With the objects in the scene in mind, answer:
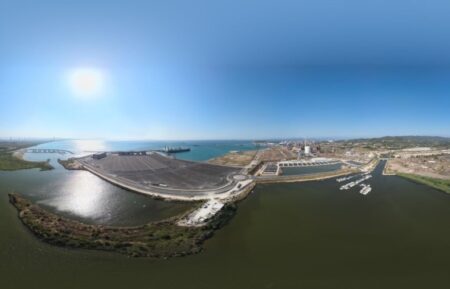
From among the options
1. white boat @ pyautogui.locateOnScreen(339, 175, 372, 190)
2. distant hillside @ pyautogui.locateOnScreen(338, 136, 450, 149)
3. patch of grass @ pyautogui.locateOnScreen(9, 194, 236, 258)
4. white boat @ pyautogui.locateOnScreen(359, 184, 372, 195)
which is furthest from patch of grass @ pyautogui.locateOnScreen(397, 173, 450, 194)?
distant hillside @ pyautogui.locateOnScreen(338, 136, 450, 149)

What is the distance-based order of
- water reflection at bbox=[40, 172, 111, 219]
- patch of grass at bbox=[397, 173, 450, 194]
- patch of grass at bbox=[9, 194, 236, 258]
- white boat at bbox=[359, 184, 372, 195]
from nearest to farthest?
1. patch of grass at bbox=[9, 194, 236, 258]
2. water reflection at bbox=[40, 172, 111, 219]
3. white boat at bbox=[359, 184, 372, 195]
4. patch of grass at bbox=[397, 173, 450, 194]

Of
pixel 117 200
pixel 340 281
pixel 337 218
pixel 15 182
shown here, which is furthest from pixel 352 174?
pixel 15 182

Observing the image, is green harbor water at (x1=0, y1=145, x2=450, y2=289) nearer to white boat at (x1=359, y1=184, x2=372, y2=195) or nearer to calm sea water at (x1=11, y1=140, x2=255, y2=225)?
calm sea water at (x1=11, y1=140, x2=255, y2=225)

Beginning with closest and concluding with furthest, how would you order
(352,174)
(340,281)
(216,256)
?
(340,281)
(216,256)
(352,174)

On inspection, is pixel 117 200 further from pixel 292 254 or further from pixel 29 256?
pixel 292 254

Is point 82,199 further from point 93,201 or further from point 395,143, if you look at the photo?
point 395,143

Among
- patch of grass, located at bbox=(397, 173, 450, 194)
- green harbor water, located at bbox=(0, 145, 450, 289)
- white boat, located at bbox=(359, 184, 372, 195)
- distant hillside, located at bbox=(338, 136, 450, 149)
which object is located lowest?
green harbor water, located at bbox=(0, 145, 450, 289)
